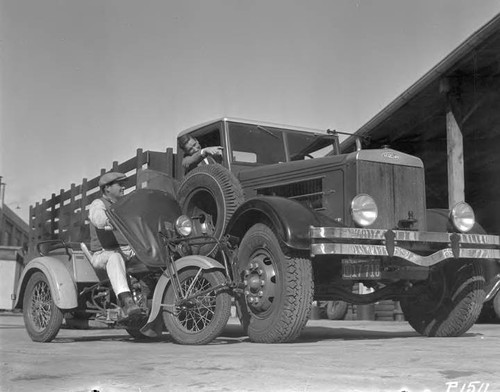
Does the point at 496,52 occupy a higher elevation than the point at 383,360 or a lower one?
higher

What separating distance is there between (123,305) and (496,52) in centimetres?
711

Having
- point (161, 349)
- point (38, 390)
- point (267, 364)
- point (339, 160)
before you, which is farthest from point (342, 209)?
point (38, 390)

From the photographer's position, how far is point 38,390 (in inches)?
129

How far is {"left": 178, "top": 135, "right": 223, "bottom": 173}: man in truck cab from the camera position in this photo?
7379mm

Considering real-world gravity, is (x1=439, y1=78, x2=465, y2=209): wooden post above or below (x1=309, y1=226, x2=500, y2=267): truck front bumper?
above

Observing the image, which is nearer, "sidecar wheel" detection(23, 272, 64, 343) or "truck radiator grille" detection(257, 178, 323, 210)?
"sidecar wheel" detection(23, 272, 64, 343)

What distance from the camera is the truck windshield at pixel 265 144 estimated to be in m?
7.52

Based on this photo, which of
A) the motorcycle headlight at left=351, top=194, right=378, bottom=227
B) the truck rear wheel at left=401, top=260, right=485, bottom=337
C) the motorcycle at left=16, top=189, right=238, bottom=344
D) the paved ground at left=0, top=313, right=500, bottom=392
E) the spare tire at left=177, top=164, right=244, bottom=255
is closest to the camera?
the paved ground at left=0, top=313, right=500, bottom=392

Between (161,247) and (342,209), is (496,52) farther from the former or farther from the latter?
(161,247)

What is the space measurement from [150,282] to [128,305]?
22.0 inches

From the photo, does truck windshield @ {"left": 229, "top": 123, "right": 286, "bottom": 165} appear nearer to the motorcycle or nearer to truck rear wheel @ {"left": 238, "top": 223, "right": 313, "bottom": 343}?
the motorcycle

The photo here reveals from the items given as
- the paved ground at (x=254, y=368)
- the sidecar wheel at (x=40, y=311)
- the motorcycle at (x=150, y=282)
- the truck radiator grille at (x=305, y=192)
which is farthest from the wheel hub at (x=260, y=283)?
the sidecar wheel at (x=40, y=311)

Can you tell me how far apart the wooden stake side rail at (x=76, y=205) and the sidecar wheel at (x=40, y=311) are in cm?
149

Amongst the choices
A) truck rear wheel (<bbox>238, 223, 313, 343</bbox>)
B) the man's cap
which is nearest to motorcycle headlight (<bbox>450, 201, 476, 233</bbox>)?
truck rear wheel (<bbox>238, 223, 313, 343</bbox>)
